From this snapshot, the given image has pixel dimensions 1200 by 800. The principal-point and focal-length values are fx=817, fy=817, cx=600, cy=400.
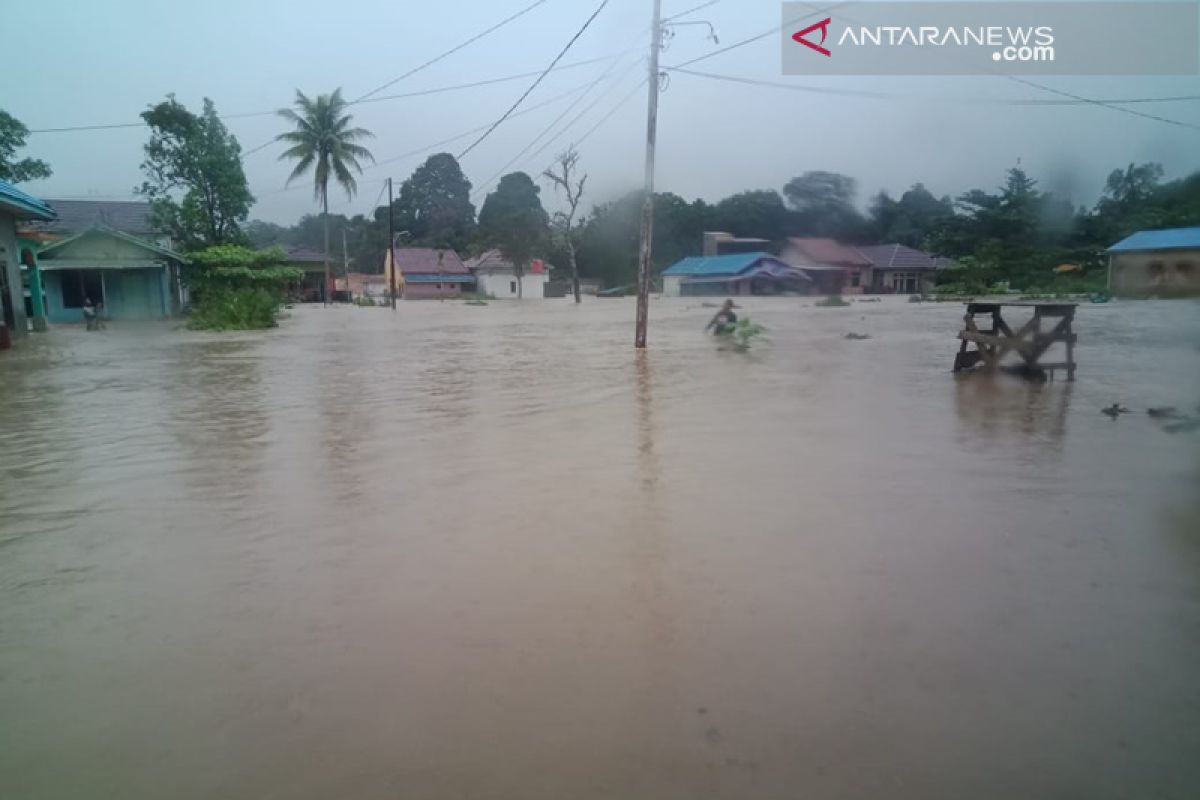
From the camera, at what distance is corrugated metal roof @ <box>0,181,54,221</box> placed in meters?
18.8

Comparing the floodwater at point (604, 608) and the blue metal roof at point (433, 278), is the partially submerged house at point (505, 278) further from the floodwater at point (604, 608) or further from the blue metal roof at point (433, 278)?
the floodwater at point (604, 608)

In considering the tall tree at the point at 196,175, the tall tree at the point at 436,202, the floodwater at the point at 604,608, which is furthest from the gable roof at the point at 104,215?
the tall tree at the point at 436,202

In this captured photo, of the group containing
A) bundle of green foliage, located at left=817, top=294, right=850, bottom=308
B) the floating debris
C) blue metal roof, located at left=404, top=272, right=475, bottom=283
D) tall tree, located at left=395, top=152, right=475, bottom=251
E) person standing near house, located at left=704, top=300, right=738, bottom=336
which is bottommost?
bundle of green foliage, located at left=817, top=294, right=850, bottom=308

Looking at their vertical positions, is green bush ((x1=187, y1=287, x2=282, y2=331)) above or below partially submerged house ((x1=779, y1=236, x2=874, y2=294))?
below

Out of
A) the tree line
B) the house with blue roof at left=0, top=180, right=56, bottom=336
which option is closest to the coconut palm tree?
the tree line

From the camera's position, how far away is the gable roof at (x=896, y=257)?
1713 inches

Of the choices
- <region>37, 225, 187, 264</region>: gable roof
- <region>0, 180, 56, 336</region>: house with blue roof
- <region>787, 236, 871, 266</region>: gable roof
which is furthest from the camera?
<region>787, 236, 871, 266</region>: gable roof

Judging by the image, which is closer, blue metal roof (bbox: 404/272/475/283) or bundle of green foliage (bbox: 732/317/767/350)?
bundle of green foliage (bbox: 732/317/767/350)

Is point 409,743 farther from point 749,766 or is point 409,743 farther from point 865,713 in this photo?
point 865,713

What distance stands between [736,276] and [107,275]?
35.8 metres

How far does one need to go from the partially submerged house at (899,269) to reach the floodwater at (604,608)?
36437mm

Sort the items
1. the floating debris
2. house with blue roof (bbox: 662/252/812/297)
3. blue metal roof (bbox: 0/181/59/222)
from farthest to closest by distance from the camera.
A: house with blue roof (bbox: 662/252/812/297) < blue metal roof (bbox: 0/181/59/222) < the floating debris

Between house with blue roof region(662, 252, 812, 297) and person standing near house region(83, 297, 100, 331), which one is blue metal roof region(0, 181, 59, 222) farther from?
house with blue roof region(662, 252, 812, 297)

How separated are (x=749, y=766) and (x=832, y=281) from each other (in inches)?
1951
